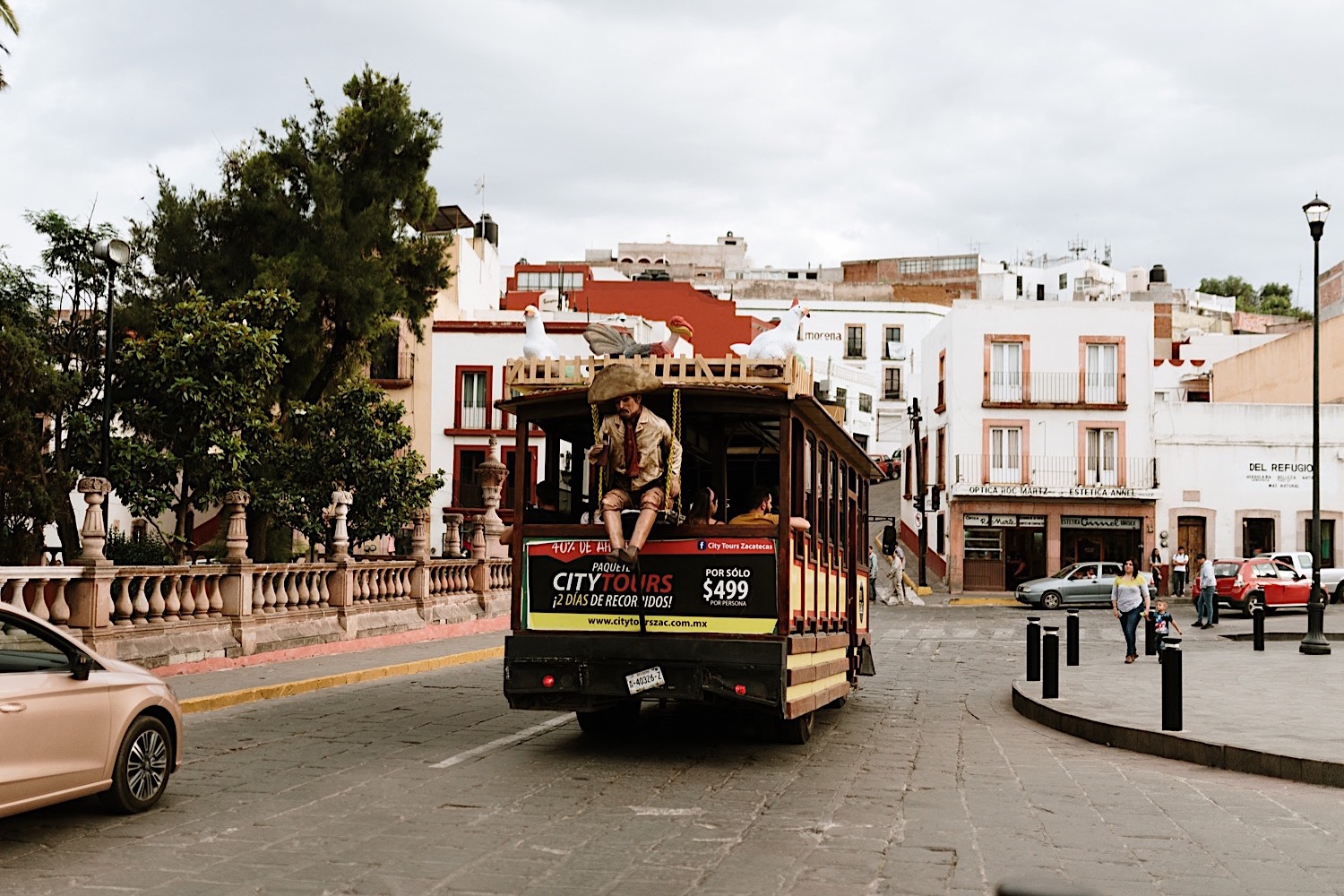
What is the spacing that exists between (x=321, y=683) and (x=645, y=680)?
7210mm

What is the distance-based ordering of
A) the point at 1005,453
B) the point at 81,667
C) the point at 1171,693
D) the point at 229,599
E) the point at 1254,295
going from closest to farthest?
the point at 81,667, the point at 1171,693, the point at 229,599, the point at 1005,453, the point at 1254,295

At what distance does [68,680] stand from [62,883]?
1451mm

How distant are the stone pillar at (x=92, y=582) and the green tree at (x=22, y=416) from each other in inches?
210

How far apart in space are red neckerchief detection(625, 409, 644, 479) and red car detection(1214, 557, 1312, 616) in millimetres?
29692

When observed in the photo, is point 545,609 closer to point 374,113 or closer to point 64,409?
point 64,409

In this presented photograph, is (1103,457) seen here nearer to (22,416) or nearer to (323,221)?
(323,221)

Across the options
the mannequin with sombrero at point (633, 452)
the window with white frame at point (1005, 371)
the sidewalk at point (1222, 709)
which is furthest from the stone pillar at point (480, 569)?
the window with white frame at point (1005, 371)

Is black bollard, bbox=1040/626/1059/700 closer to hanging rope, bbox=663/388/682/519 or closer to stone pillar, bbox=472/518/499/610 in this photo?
hanging rope, bbox=663/388/682/519

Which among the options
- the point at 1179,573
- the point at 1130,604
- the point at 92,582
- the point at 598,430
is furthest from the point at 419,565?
the point at 1179,573

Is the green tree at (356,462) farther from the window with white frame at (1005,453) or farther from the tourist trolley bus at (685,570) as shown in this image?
the window with white frame at (1005,453)

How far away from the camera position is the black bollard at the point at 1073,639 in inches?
755

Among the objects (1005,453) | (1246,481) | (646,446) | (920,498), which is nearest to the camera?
(646,446)

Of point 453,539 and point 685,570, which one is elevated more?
point 685,570

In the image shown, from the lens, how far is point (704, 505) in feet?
36.8
